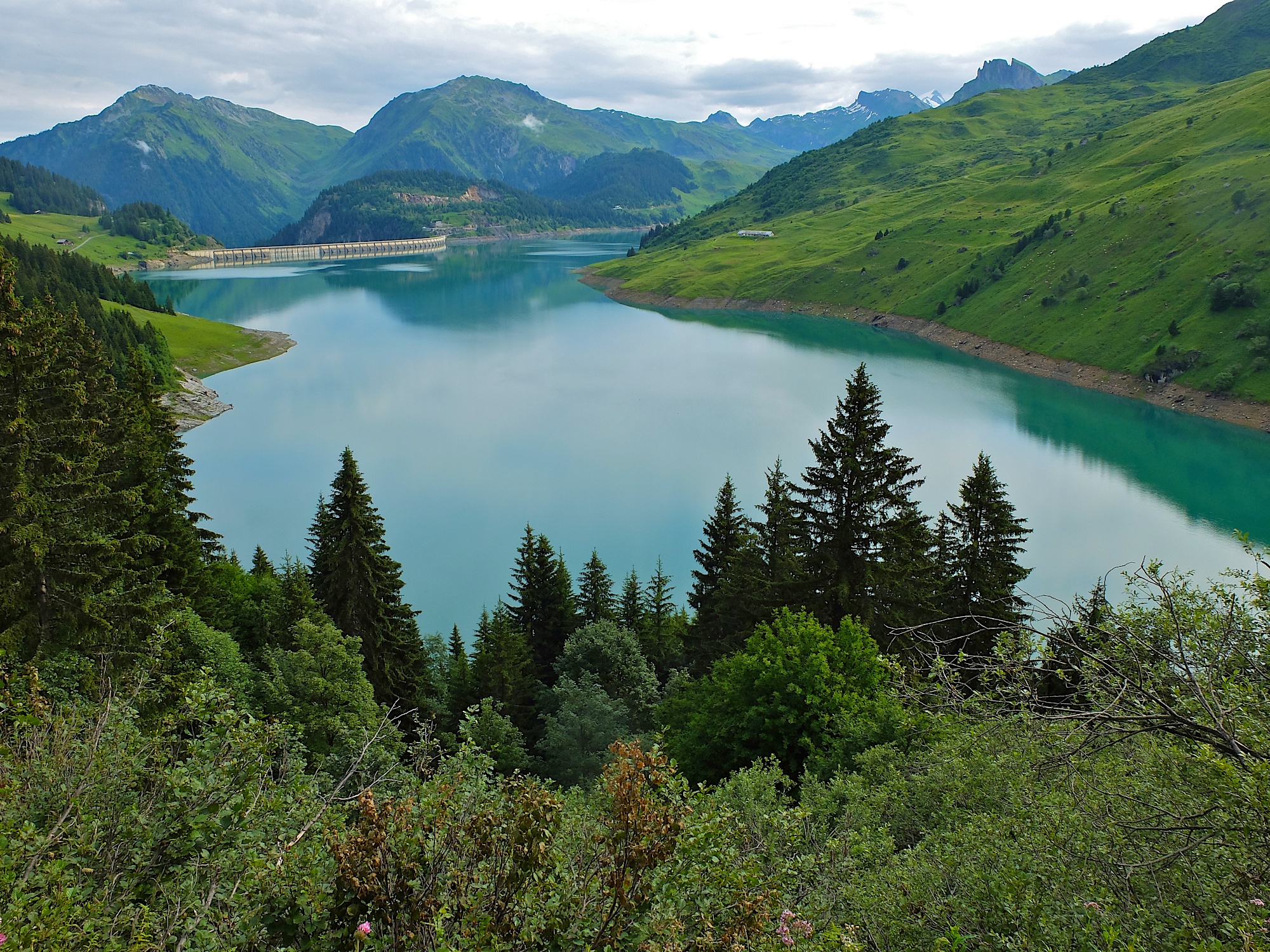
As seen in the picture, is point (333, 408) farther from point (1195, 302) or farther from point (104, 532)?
point (1195, 302)

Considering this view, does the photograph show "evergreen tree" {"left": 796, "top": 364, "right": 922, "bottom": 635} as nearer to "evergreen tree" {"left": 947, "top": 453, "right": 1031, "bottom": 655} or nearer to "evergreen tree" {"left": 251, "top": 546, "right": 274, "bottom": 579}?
"evergreen tree" {"left": 947, "top": 453, "right": 1031, "bottom": 655}

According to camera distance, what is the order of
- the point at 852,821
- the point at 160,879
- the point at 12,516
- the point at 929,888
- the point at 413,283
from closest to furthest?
the point at 160,879
the point at 929,888
the point at 852,821
the point at 12,516
the point at 413,283

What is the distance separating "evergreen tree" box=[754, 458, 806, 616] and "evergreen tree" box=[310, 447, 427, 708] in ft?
43.3

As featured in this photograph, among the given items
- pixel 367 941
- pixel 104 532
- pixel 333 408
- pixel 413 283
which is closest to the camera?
pixel 367 941

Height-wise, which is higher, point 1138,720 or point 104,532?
point 1138,720

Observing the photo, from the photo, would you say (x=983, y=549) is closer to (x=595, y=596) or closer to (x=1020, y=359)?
(x=595, y=596)

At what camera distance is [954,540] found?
31.3 m

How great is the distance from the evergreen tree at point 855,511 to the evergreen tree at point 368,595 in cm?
1480

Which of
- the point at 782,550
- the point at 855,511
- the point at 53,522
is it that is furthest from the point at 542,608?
the point at 53,522

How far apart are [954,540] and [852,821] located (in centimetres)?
2110

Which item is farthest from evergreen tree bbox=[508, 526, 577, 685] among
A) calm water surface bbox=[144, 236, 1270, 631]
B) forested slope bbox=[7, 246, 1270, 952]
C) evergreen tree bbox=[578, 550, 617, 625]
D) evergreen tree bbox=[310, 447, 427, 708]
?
forested slope bbox=[7, 246, 1270, 952]

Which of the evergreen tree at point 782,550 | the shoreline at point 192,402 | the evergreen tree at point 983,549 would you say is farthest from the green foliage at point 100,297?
the evergreen tree at point 983,549

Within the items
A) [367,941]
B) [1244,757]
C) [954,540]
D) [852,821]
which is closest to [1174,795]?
[1244,757]

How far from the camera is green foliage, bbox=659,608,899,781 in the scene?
17.4m
